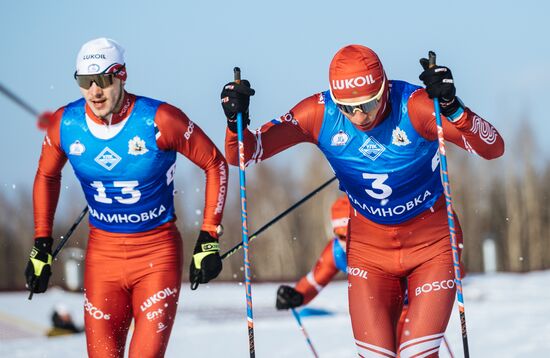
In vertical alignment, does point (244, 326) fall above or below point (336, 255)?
below

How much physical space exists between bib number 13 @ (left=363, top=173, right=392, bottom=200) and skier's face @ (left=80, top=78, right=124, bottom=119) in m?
1.50

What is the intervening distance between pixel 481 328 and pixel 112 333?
24.4ft

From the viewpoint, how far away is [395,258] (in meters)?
5.60

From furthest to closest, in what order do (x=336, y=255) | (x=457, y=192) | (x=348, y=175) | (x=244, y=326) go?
(x=457, y=192), (x=244, y=326), (x=336, y=255), (x=348, y=175)

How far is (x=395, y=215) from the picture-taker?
5605 mm

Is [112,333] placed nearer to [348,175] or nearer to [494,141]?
[348,175]

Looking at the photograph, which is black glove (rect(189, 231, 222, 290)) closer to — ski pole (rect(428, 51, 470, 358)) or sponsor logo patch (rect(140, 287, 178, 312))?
sponsor logo patch (rect(140, 287, 178, 312))

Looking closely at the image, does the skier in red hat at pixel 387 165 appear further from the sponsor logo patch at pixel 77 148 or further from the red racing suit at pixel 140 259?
the sponsor logo patch at pixel 77 148

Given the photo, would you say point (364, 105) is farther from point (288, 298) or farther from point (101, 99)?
point (288, 298)

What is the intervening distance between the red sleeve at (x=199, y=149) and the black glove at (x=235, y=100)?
0.26 meters

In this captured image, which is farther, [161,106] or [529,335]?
[529,335]

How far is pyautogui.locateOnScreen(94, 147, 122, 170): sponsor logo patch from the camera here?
5598mm

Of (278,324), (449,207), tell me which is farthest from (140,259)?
(278,324)

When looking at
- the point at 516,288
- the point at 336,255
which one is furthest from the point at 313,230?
the point at 336,255
